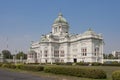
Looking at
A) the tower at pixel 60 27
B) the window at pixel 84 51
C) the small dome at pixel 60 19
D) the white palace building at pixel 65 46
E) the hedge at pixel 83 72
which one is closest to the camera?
the hedge at pixel 83 72

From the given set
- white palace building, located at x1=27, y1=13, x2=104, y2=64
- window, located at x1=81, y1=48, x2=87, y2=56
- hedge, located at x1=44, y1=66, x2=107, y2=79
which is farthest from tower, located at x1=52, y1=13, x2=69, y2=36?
hedge, located at x1=44, y1=66, x2=107, y2=79

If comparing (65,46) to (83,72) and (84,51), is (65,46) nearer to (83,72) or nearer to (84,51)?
(84,51)

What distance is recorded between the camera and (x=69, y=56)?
110000 millimetres

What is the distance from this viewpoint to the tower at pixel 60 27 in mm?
119762

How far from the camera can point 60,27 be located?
120375mm

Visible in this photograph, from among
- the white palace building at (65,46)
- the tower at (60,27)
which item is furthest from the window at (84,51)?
the tower at (60,27)

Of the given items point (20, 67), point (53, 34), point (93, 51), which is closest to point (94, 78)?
point (20, 67)

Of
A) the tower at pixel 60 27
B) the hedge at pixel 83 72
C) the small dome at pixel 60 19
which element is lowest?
the hedge at pixel 83 72

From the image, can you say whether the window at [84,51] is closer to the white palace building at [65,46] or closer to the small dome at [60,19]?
the white palace building at [65,46]

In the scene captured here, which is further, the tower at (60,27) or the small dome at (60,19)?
the small dome at (60,19)

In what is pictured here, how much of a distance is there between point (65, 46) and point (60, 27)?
1311cm

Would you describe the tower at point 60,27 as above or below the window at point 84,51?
above

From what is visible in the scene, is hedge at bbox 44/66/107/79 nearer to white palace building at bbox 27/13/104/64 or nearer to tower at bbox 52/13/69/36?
white palace building at bbox 27/13/104/64

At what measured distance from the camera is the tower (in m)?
120
